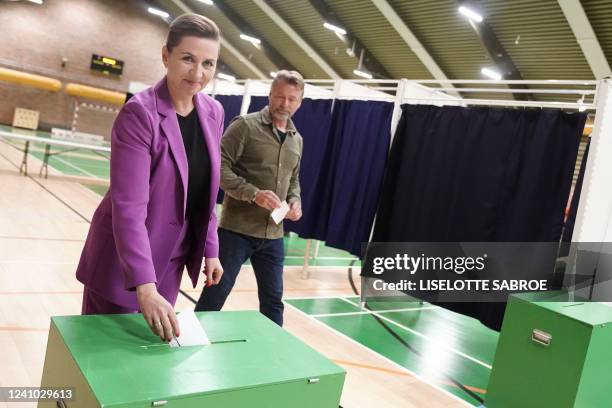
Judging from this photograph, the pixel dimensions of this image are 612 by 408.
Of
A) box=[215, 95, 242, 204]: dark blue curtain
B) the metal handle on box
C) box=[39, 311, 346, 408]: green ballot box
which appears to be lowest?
the metal handle on box

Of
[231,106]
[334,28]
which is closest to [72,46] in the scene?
[334,28]

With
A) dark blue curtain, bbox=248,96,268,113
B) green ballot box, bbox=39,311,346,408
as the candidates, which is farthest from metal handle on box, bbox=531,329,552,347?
dark blue curtain, bbox=248,96,268,113

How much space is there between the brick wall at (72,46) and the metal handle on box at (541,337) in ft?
58.9

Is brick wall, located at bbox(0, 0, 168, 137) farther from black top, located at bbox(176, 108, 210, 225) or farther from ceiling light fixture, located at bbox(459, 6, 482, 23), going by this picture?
black top, located at bbox(176, 108, 210, 225)

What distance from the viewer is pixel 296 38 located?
47.5ft

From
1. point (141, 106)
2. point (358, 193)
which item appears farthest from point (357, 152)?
point (141, 106)

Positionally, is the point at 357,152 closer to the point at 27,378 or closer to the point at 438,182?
the point at 438,182

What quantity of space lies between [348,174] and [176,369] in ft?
13.0

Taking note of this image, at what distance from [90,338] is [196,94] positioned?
0.70 meters

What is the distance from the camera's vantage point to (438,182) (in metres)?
4.09

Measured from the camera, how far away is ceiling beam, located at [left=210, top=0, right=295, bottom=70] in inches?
610

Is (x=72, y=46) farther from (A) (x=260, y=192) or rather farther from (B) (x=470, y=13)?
(A) (x=260, y=192)

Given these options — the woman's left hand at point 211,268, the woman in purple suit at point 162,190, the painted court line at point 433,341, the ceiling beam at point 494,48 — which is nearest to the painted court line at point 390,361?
the painted court line at point 433,341

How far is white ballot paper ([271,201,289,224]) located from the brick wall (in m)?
17.2
